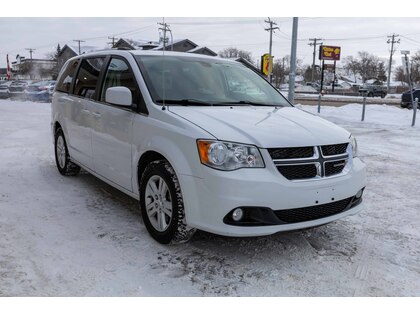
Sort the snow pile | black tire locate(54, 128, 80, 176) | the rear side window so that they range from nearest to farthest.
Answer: the rear side window < black tire locate(54, 128, 80, 176) < the snow pile

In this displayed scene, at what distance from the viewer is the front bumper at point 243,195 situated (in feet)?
10.2

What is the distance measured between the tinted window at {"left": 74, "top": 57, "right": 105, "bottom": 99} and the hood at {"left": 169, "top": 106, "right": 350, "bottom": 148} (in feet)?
5.40

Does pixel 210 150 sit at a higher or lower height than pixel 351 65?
lower

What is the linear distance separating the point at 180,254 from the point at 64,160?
318 cm

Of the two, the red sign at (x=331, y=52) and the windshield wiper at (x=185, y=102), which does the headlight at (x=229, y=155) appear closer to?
the windshield wiper at (x=185, y=102)

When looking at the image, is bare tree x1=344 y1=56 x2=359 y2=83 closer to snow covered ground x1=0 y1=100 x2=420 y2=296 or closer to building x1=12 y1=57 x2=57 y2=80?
building x1=12 y1=57 x2=57 y2=80

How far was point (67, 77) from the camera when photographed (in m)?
6.00

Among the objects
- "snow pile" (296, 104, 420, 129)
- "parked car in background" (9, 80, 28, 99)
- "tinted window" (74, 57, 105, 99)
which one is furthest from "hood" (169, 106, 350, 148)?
"parked car in background" (9, 80, 28, 99)

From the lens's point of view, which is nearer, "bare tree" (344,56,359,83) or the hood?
the hood

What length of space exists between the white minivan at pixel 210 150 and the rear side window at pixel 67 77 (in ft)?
3.35

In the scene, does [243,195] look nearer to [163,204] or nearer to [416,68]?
[163,204]

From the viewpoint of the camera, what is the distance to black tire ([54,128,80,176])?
593 centimetres

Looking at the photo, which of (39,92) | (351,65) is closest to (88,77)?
(39,92)

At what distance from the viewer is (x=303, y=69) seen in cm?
11419
